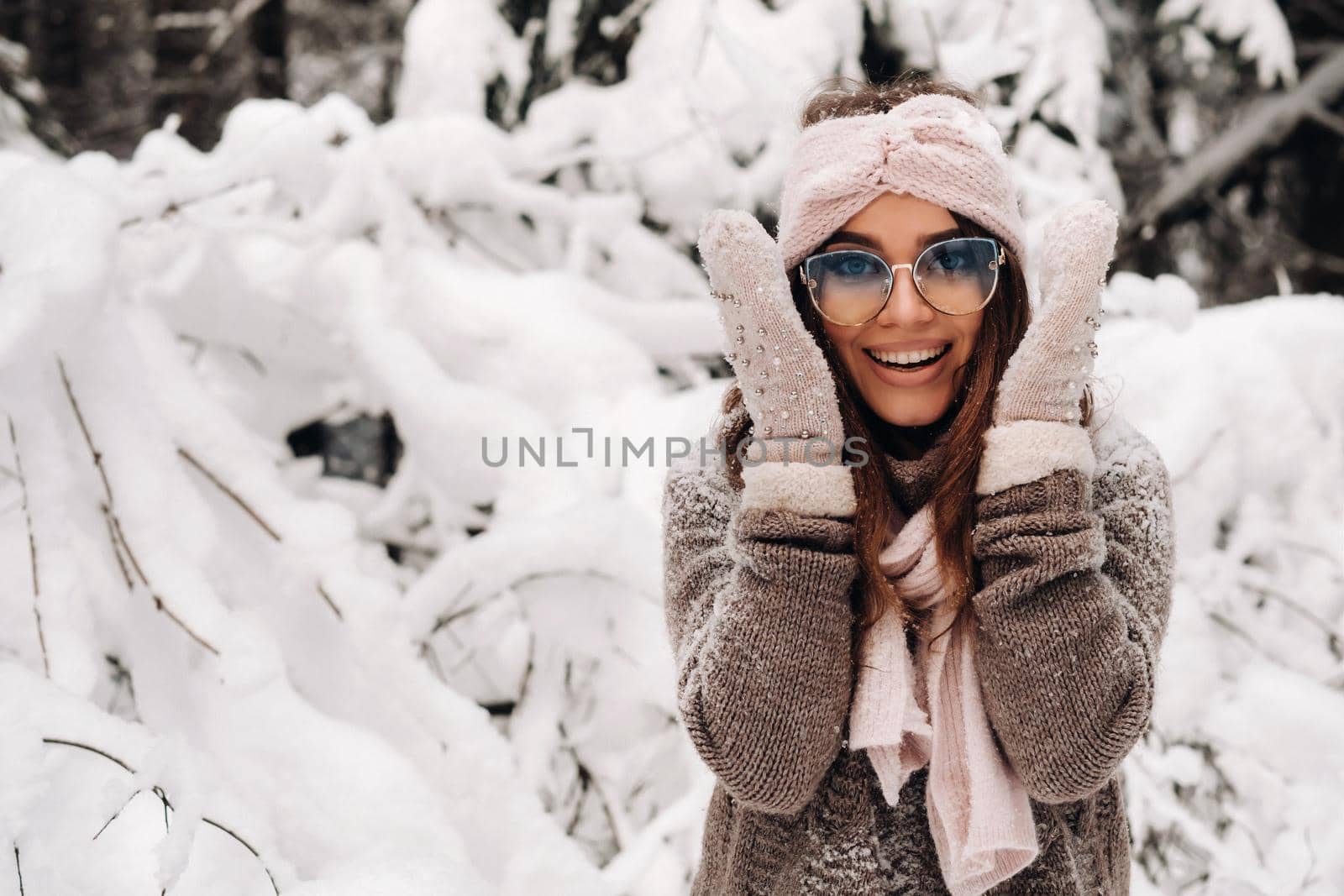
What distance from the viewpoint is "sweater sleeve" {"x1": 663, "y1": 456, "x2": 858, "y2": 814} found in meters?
1.19

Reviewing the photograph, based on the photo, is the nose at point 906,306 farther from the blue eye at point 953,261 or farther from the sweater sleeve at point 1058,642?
the sweater sleeve at point 1058,642

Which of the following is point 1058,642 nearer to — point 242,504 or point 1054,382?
point 1054,382

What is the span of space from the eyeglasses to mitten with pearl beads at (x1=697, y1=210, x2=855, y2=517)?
0.19 ft

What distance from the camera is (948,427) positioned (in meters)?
1.36

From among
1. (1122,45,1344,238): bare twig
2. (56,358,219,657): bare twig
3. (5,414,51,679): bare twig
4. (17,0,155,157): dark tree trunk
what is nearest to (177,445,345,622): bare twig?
(56,358,219,657): bare twig

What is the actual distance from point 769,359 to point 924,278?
221 mm

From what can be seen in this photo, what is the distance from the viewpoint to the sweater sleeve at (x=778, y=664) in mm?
1189

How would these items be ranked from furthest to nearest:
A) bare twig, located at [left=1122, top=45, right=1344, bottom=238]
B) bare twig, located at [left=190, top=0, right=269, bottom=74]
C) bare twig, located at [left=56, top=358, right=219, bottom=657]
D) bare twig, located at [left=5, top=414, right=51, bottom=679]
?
bare twig, located at [left=1122, top=45, right=1344, bottom=238] < bare twig, located at [left=190, top=0, right=269, bottom=74] < bare twig, located at [left=56, top=358, right=219, bottom=657] < bare twig, located at [left=5, top=414, right=51, bottom=679]

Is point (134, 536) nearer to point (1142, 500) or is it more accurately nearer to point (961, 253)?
point (961, 253)

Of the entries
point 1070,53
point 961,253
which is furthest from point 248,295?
point 1070,53

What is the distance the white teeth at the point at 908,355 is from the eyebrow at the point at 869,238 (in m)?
0.14

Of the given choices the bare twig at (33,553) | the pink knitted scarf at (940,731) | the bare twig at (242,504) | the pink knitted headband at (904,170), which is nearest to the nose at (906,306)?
the pink knitted headband at (904,170)

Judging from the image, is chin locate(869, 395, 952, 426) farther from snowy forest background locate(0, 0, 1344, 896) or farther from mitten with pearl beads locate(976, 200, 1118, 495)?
snowy forest background locate(0, 0, 1344, 896)

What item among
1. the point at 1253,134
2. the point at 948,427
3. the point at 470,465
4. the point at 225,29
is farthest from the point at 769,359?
the point at 1253,134
